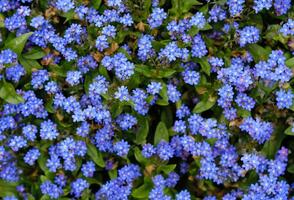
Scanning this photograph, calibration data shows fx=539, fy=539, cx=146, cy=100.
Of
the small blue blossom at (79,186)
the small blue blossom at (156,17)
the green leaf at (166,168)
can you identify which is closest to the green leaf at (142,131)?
the green leaf at (166,168)

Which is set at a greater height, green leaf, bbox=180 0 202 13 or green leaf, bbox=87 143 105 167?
green leaf, bbox=180 0 202 13

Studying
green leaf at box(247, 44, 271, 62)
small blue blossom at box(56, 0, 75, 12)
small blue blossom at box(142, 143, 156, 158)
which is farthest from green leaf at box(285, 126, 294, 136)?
small blue blossom at box(56, 0, 75, 12)

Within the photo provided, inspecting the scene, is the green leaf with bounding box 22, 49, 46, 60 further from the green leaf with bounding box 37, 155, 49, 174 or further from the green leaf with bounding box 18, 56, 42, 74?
the green leaf with bounding box 37, 155, 49, 174

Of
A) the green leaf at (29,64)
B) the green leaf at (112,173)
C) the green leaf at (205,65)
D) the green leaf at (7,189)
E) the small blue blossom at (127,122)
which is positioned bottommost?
the green leaf at (7,189)

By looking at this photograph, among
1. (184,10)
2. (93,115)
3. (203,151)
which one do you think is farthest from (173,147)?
(184,10)

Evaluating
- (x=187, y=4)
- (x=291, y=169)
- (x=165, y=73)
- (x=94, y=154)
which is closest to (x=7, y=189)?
(x=94, y=154)

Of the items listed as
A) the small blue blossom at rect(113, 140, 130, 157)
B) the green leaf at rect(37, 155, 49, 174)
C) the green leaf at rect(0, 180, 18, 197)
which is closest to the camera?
the small blue blossom at rect(113, 140, 130, 157)

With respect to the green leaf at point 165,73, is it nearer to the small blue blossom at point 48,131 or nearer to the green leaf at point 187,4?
the green leaf at point 187,4

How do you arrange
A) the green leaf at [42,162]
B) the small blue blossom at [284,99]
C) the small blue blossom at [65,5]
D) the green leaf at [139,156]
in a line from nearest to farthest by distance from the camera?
1. the small blue blossom at [284,99]
2. the small blue blossom at [65,5]
3. the green leaf at [139,156]
4. the green leaf at [42,162]

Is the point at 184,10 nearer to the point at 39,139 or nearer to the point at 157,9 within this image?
the point at 157,9
